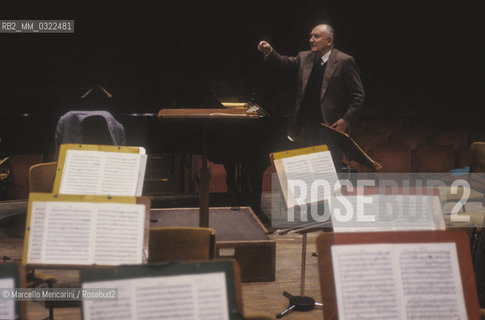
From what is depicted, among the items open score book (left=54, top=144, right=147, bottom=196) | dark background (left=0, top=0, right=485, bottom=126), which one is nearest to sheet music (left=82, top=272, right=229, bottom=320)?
open score book (left=54, top=144, right=147, bottom=196)

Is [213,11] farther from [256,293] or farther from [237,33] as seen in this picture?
[256,293]

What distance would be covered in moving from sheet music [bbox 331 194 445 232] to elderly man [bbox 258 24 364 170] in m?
2.02

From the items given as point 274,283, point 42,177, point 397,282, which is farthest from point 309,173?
point 42,177

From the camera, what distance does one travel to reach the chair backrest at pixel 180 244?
6.48 feet

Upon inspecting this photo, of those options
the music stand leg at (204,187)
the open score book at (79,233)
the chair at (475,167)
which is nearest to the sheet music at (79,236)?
the open score book at (79,233)

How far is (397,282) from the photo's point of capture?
4.44 ft

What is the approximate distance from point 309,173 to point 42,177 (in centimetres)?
176

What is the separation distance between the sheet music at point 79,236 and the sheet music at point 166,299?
0.50 m

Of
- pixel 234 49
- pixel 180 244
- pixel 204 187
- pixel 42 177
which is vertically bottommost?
pixel 180 244

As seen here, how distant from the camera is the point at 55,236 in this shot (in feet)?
5.75

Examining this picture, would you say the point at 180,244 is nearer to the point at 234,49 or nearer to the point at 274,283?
the point at 274,283

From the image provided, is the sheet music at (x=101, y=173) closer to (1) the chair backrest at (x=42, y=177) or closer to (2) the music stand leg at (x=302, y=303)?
(1) the chair backrest at (x=42, y=177)

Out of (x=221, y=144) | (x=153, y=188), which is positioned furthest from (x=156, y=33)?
(x=221, y=144)

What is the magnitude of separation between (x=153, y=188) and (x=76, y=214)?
14.9ft
